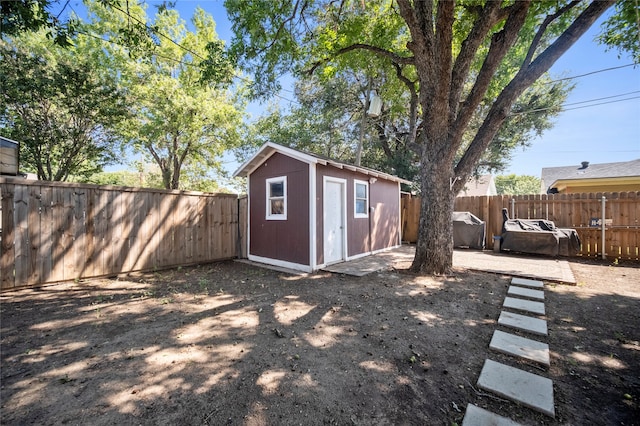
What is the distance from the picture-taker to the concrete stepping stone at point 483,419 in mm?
1684

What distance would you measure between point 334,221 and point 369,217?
180cm

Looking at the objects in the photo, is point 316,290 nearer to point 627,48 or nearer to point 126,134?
point 627,48

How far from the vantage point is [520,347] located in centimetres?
265

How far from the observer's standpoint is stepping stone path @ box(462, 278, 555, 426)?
5.83 ft

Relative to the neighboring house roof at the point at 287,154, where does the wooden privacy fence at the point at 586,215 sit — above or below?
below

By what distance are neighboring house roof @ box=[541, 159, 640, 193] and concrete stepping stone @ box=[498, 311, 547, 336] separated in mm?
11454

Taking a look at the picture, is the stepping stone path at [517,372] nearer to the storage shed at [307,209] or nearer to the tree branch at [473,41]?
the storage shed at [307,209]

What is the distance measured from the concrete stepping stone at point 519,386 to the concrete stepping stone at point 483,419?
0.27 metres

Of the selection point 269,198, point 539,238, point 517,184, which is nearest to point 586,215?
point 539,238

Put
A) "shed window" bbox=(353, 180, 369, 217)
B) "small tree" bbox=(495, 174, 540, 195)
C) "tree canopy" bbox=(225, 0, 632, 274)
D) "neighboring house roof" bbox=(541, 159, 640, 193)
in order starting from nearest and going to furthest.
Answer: "tree canopy" bbox=(225, 0, 632, 274)
"shed window" bbox=(353, 180, 369, 217)
"neighboring house roof" bbox=(541, 159, 640, 193)
"small tree" bbox=(495, 174, 540, 195)

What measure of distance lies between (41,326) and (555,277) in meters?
8.37

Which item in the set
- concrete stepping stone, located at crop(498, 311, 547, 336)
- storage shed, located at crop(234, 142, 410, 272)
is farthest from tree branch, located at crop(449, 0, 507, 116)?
concrete stepping stone, located at crop(498, 311, 547, 336)

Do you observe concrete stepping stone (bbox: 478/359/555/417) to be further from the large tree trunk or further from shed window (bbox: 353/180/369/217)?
shed window (bbox: 353/180/369/217)

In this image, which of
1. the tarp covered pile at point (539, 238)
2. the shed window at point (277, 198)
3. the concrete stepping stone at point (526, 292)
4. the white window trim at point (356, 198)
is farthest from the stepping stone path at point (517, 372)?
the shed window at point (277, 198)
